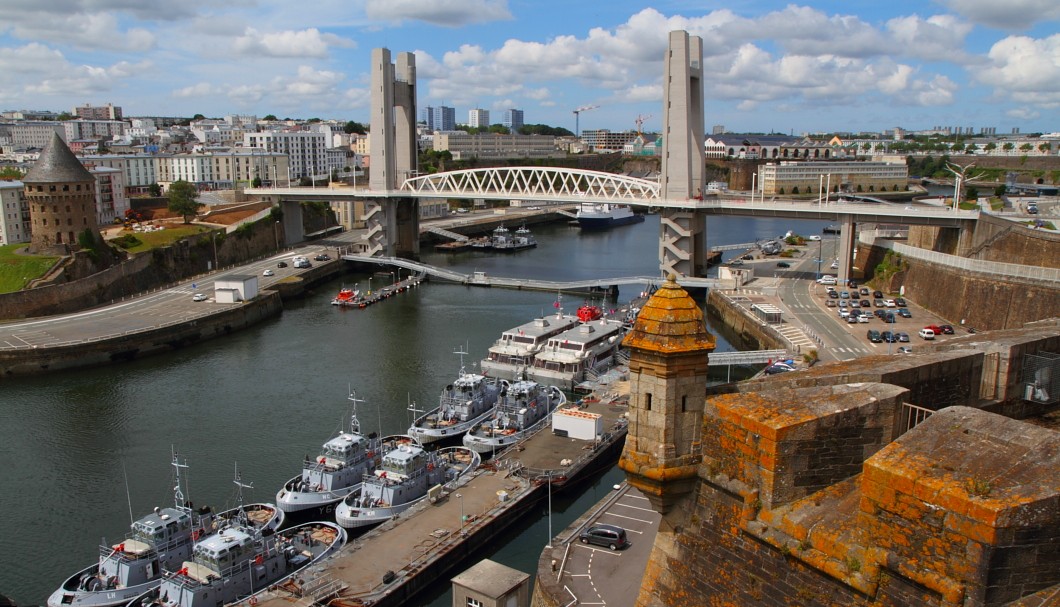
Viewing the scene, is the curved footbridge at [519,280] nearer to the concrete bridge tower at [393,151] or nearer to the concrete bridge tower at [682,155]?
the concrete bridge tower at [682,155]

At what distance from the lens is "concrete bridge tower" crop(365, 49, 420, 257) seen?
4444 cm

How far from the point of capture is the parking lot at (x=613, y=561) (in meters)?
9.85

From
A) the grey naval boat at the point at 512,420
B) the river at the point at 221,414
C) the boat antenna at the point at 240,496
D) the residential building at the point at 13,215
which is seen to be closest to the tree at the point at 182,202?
the residential building at the point at 13,215

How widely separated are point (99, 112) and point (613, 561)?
453 ft

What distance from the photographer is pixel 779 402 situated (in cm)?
441

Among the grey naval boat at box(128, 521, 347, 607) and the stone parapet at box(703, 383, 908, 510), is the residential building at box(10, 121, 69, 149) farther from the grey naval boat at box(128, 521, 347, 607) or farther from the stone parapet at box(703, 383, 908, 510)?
the stone parapet at box(703, 383, 908, 510)

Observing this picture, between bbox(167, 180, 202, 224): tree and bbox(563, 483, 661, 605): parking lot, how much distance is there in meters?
36.2

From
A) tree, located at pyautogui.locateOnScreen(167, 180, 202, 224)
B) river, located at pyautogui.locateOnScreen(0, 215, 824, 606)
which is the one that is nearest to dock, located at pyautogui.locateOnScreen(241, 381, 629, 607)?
river, located at pyautogui.locateOnScreen(0, 215, 824, 606)

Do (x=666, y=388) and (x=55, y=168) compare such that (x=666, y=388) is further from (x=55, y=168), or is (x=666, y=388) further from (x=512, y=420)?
(x=55, y=168)

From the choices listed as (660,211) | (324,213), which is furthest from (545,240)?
(660,211)

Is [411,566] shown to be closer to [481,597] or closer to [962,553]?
[481,597]

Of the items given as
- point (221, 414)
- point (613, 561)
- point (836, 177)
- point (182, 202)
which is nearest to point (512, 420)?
point (613, 561)

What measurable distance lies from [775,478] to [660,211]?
34.0 m

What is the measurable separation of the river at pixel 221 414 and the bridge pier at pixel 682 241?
578 cm
